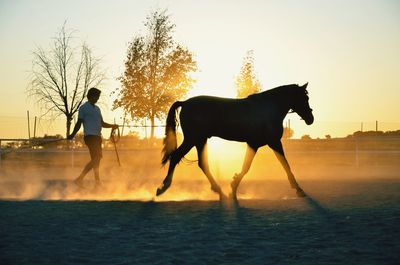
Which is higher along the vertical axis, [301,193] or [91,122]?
[91,122]

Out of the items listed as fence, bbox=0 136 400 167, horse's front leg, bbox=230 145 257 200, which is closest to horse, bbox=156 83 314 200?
horse's front leg, bbox=230 145 257 200

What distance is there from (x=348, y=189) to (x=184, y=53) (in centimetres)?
2510

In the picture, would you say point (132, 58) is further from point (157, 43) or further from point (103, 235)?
point (103, 235)

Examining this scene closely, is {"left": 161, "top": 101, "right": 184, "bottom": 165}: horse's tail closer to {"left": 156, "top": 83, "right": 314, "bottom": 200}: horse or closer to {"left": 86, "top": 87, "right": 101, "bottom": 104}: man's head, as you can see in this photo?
{"left": 156, "top": 83, "right": 314, "bottom": 200}: horse

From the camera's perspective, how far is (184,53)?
115 ft

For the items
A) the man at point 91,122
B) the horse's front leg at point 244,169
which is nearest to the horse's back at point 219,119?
the horse's front leg at point 244,169

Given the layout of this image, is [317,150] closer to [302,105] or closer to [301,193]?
[302,105]

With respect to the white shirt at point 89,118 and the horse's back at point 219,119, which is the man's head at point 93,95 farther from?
the horse's back at point 219,119

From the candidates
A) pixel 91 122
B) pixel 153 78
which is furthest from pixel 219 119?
pixel 153 78

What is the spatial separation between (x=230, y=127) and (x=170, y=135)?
3.70ft

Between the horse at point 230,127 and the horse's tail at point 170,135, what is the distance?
17 millimetres

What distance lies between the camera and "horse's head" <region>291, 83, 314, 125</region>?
9.79 metres

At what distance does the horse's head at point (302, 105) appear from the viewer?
9.79m

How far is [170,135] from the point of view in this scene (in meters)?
9.59
